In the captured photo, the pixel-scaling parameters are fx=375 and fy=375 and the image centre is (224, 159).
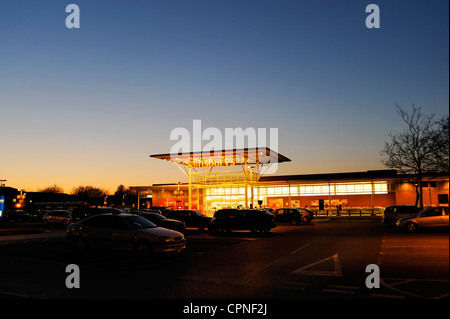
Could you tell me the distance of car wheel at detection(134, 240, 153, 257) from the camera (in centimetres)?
1345

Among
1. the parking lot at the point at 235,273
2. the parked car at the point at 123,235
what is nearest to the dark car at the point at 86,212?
the parking lot at the point at 235,273

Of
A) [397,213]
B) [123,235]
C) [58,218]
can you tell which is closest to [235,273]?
[123,235]

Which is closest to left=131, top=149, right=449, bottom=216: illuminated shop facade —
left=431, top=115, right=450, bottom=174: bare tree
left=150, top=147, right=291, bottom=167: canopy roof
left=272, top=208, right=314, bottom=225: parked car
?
left=150, top=147, right=291, bottom=167: canopy roof

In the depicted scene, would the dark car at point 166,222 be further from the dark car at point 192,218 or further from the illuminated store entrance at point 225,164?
the illuminated store entrance at point 225,164

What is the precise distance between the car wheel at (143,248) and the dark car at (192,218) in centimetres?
1522

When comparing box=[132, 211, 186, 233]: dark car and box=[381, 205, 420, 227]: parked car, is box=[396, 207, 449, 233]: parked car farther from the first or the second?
box=[132, 211, 186, 233]: dark car

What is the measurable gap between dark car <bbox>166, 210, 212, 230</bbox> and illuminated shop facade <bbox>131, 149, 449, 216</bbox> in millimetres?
9945

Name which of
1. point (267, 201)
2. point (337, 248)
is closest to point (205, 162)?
point (267, 201)

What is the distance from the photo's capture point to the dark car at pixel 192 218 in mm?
29294

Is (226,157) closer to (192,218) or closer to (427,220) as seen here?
(192,218)

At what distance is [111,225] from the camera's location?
A: 14.4 metres

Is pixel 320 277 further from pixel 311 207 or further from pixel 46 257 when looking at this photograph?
pixel 311 207

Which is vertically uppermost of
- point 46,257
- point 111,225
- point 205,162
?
point 205,162
